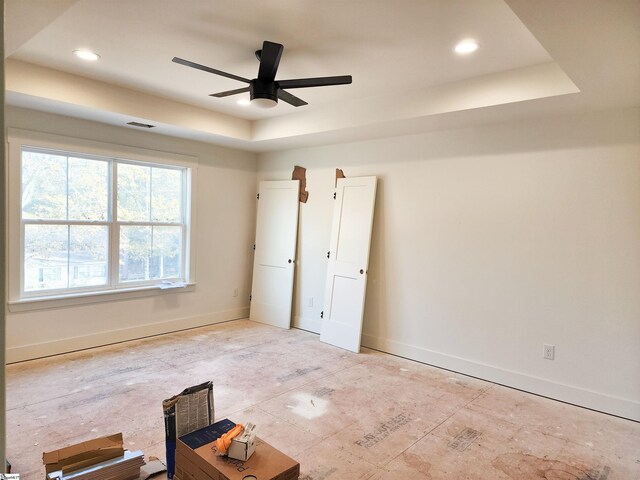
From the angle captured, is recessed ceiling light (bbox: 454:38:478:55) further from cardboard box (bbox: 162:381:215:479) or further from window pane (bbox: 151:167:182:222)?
Answer: window pane (bbox: 151:167:182:222)

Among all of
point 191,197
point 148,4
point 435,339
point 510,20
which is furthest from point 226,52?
point 435,339

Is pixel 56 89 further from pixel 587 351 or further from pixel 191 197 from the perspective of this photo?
pixel 587 351

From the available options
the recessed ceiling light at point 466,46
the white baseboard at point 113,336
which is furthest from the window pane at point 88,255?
the recessed ceiling light at point 466,46

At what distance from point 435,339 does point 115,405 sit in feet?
9.86

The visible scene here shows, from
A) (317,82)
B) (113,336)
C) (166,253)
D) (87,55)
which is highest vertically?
(87,55)

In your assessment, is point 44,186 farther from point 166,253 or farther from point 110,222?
point 166,253

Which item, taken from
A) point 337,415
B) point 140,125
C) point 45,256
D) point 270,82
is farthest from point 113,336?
point 270,82

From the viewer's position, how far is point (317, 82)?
2.79 metres

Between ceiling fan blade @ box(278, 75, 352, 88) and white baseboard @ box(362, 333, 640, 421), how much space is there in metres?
2.89

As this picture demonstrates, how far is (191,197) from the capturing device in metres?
5.22

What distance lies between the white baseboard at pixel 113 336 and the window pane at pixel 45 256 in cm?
58

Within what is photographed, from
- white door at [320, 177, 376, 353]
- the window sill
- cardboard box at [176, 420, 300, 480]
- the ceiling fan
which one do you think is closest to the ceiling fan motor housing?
the ceiling fan

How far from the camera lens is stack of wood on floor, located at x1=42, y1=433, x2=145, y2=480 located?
1934mm

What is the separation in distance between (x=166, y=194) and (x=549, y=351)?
452 cm
